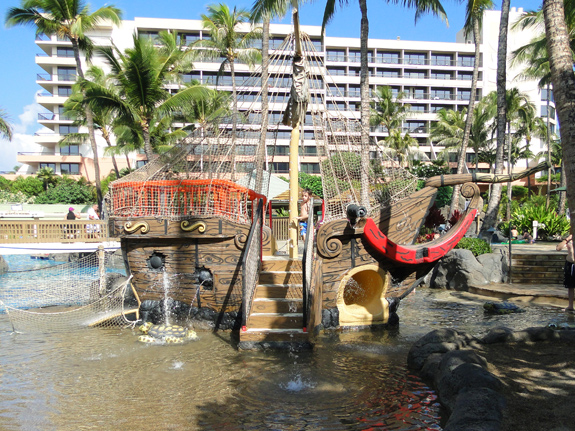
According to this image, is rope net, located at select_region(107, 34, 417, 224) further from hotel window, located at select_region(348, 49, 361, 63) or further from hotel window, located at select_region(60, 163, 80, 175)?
hotel window, located at select_region(348, 49, 361, 63)

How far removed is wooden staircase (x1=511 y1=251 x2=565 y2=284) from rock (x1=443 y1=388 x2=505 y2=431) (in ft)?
31.1

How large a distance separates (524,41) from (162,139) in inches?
1766

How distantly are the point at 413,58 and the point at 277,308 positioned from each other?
58.5 metres

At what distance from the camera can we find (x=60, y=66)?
50.0m

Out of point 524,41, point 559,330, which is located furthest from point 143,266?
point 524,41

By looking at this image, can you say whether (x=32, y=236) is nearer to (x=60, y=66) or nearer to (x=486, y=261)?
(x=486, y=261)

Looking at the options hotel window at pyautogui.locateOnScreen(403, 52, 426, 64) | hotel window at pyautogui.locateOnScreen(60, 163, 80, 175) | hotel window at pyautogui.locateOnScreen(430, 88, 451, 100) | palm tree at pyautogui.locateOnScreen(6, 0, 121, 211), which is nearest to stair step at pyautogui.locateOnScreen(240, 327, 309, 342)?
palm tree at pyautogui.locateOnScreen(6, 0, 121, 211)

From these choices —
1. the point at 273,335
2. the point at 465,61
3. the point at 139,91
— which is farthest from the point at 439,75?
the point at 273,335

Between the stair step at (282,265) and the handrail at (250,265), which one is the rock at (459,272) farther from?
the handrail at (250,265)

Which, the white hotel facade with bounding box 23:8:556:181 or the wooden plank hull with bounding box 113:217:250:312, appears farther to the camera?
the white hotel facade with bounding box 23:8:556:181

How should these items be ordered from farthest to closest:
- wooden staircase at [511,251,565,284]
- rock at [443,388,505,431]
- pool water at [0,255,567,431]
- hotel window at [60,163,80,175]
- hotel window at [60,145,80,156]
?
hotel window at [60,145,80,156], hotel window at [60,163,80,175], wooden staircase at [511,251,565,284], pool water at [0,255,567,431], rock at [443,388,505,431]

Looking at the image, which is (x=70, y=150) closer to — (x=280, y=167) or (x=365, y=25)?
(x=280, y=167)

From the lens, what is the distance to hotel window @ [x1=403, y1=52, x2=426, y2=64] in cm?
5938

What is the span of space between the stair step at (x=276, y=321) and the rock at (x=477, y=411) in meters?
2.97
